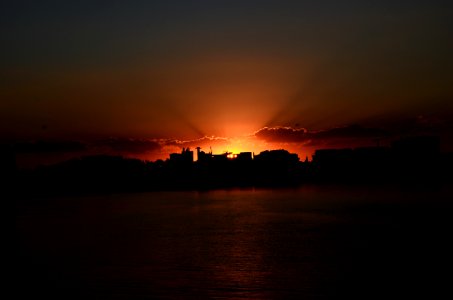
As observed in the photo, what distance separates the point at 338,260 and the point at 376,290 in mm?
10038

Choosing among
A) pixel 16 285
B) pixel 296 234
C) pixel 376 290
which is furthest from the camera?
pixel 296 234

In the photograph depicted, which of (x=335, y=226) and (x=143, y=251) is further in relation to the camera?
(x=335, y=226)

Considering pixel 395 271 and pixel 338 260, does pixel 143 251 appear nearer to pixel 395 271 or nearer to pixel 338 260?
pixel 338 260

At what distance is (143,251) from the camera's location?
47812 mm

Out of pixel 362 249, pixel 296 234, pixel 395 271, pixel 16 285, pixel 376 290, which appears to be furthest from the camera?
pixel 296 234

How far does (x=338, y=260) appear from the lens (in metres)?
40.7

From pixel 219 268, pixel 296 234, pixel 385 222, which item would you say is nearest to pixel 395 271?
pixel 219 268

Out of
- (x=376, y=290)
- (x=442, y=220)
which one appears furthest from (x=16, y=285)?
(x=442, y=220)

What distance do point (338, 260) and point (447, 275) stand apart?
9.21m

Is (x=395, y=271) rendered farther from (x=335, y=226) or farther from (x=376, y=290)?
(x=335, y=226)

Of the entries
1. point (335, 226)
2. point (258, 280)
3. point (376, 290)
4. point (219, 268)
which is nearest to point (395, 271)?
point (376, 290)

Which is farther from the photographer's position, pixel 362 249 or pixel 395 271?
pixel 362 249

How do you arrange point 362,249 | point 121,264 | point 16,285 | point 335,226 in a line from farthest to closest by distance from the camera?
point 335,226 < point 362,249 < point 121,264 < point 16,285

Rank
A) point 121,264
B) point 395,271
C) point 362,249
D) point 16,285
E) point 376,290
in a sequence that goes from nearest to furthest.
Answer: point 376,290, point 16,285, point 395,271, point 121,264, point 362,249
